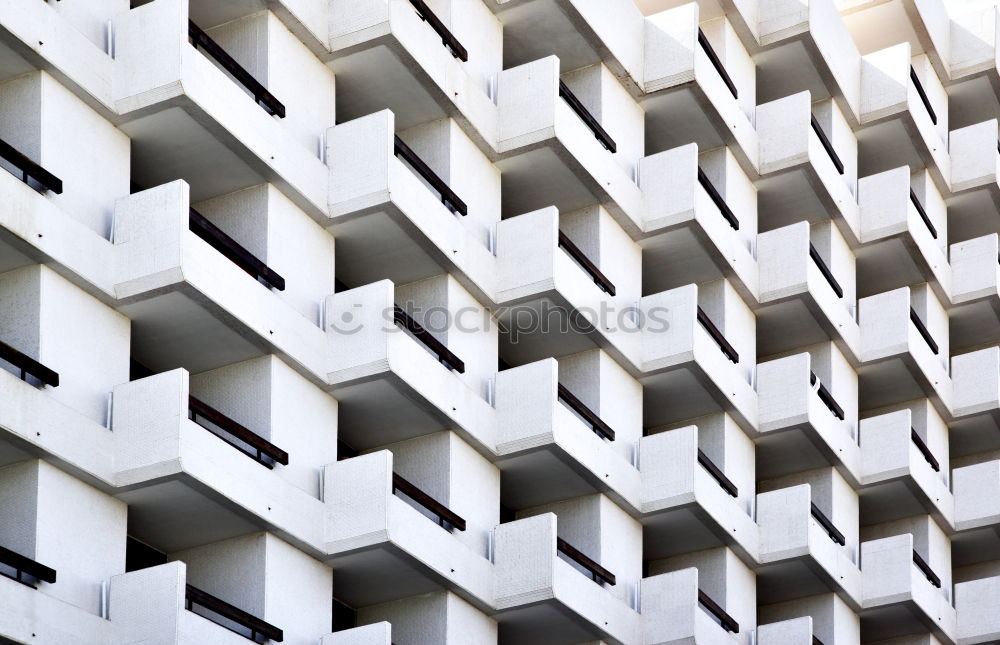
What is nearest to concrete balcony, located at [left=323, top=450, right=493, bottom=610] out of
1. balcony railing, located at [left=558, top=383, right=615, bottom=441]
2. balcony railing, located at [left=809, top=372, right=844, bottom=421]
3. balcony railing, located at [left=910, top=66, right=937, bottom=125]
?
balcony railing, located at [left=558, top=383, right=615, bottom=441]

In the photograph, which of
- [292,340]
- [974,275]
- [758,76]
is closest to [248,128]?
[292,340]

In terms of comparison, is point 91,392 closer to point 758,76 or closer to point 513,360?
point 513,360

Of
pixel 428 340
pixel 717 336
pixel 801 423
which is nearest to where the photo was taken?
pixel 428 340

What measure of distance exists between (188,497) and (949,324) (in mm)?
25678

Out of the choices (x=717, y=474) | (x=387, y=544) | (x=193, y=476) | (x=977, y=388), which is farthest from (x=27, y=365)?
(x=977, y=388)

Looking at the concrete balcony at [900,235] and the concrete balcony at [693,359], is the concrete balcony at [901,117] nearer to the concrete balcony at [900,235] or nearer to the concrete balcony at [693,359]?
the concrete balcony at [900,235]

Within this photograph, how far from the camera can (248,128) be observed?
31.9 m

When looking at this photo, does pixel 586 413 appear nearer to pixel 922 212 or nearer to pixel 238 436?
pixel 238 436

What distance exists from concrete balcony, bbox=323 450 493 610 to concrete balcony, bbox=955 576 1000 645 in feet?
50.1

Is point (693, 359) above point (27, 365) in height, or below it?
above

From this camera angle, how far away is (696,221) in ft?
131

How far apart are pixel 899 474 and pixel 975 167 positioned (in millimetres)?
9765

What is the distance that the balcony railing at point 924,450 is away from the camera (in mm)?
45406

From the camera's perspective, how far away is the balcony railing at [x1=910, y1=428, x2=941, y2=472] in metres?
45.4
